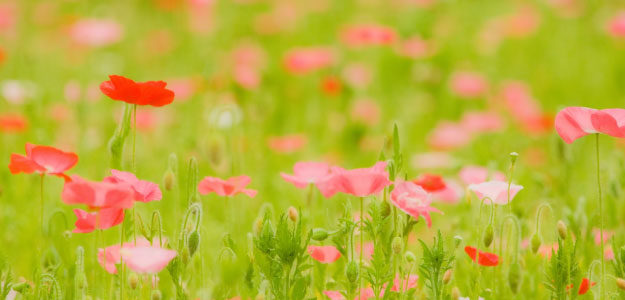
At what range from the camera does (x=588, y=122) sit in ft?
5.28

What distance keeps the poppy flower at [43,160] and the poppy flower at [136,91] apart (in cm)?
15

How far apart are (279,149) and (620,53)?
2.57 m

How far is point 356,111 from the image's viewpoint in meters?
3.72

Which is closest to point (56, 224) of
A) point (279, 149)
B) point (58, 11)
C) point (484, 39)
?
point (279, 149)

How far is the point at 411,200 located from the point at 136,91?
61 centimetres

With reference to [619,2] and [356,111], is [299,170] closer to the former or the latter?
[356,111]

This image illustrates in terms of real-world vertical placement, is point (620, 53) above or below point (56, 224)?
above

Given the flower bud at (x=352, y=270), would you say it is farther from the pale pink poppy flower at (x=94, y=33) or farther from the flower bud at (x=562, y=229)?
the pale pink poppy flower at (x=94, y=33)

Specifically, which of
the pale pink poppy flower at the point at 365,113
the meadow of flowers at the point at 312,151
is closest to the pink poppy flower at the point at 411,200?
the meadow of flowers at the point at 312,151

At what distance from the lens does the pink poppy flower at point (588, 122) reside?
5.12 feet

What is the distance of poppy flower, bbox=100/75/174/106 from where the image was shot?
1.60 meters

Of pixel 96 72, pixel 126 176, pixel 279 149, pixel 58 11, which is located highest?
pixel 58 11

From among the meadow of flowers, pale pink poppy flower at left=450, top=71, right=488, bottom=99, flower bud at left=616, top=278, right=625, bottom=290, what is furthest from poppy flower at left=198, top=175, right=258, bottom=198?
pale pink poppy flower at left=450, top=71, right=488, bottom=99

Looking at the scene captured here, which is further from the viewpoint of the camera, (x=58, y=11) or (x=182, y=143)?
(x=58, y=11)
